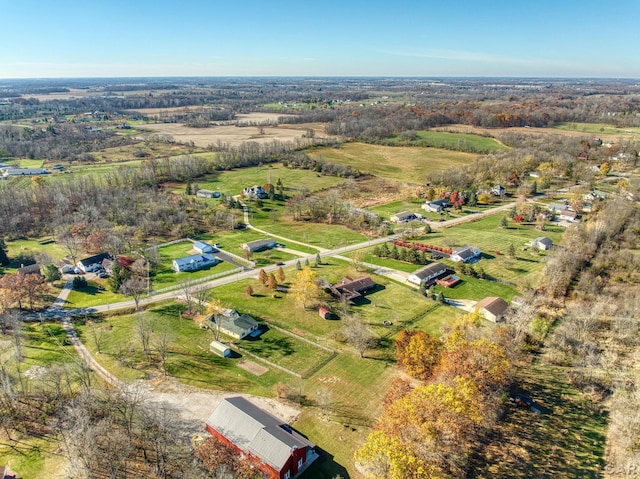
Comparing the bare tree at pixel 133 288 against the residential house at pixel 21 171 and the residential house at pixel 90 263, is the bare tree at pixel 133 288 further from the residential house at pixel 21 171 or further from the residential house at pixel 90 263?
the residential house at pixel 21 171

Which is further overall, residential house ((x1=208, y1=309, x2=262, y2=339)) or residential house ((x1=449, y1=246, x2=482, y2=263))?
residential house ((x1=449, y1=246, x2=482, y2=263))

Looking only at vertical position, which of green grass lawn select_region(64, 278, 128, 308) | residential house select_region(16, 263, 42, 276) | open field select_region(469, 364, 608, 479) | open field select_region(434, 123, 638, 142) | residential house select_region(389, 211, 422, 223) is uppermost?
open field select_region(434, 123, 638, 142)

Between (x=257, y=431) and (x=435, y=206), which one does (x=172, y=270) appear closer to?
(x=257, y=431)

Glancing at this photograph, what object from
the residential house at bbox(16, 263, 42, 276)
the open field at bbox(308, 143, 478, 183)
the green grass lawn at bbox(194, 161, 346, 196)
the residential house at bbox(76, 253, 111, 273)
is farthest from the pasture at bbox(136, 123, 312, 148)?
the residential house at bbox(16, 263, 42, 276)

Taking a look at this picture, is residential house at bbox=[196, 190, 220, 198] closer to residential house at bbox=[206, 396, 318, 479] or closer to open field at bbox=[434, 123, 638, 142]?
residential house at bbox=[206, 396, 318, 479]

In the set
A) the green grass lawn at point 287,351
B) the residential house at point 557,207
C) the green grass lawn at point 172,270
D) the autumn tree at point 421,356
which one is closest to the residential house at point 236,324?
the green grass lawn at point 287,351

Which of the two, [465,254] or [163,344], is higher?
[465,254]

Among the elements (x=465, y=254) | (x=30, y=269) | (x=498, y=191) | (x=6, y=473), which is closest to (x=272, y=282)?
(x=465, y=254)
